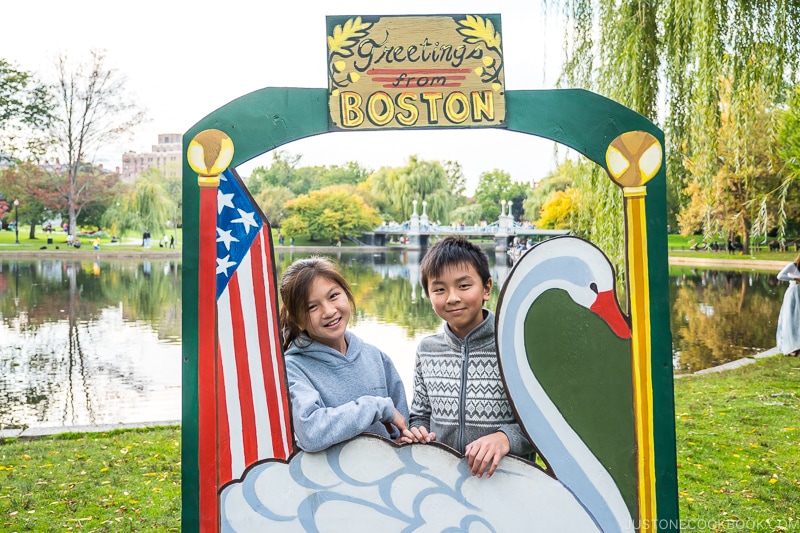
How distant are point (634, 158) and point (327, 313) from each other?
40.5 inches

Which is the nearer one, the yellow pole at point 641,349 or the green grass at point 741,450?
the yellow pole at point 641,349

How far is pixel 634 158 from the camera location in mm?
2055

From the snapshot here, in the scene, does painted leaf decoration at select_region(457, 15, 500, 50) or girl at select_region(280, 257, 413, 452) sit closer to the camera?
girl at select_region(280, 257, 413, 452)

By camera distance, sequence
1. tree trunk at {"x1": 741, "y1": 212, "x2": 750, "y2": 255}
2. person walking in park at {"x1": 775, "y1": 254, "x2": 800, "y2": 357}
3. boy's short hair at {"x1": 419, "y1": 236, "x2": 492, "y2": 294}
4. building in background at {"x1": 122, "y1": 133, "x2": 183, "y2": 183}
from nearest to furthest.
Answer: boy's short hair at {"x1": 419, "y1": 236, "x2": 492, "y2": 294}
person walking in park at {"x1": 775, "y1": 254, "x2": 800, "y2": 357}
tree trunk at {"x1": 741, "y1": 212, "x2": 750, "y2": 255}
building in background at {"x1": 122, "y1": 133, "x2": 183, "y2": 183}

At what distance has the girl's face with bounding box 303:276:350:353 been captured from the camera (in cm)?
206

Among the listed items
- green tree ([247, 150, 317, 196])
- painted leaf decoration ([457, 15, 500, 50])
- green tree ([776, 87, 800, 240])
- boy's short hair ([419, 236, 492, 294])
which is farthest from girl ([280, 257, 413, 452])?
green tree ([247, 150, 317, 196])

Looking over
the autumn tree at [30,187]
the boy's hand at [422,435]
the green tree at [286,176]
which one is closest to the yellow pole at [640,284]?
the boy's hand at [422,435]

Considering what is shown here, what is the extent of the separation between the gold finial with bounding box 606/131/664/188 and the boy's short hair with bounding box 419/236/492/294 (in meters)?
0.48

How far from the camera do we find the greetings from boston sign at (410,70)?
2.05 meters

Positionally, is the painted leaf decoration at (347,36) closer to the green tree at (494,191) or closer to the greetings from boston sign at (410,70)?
the greetings from boston sign at (410,70)

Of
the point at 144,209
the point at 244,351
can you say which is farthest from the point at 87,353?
the point at 144,209

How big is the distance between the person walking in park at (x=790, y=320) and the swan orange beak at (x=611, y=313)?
6.11 m

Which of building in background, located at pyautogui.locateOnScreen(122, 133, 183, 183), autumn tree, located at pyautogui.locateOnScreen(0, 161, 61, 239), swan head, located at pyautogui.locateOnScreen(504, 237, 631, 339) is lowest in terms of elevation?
swan head, located at pyautogui.locateOnScreen(504, 237, 631, 339)

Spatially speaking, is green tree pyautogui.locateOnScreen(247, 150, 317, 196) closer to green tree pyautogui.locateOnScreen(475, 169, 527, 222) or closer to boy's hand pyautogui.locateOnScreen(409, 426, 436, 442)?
green tree pyautogui.locateOnScreen(475, 169, 527, 222)
